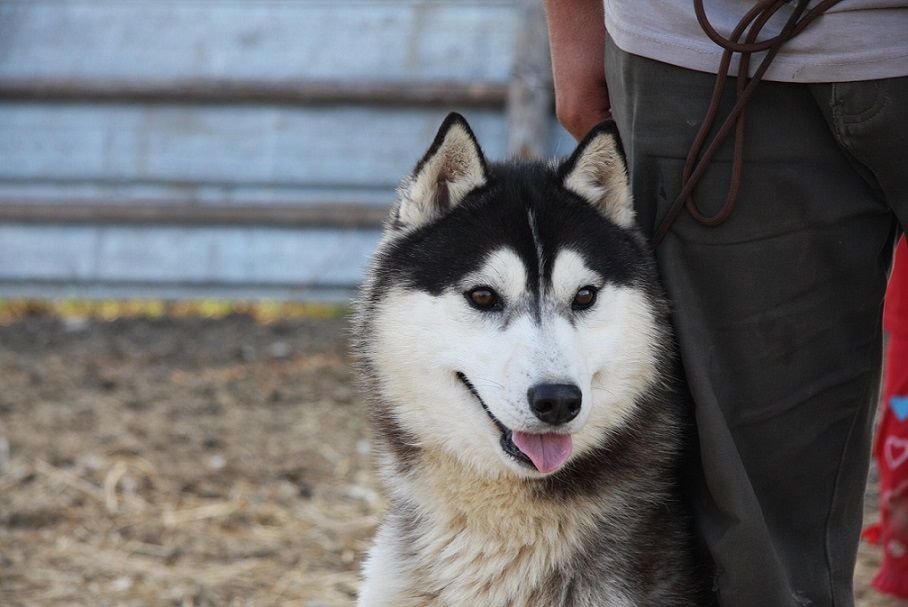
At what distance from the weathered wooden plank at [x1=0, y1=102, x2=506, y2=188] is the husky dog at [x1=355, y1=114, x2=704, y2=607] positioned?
3805 millimetres

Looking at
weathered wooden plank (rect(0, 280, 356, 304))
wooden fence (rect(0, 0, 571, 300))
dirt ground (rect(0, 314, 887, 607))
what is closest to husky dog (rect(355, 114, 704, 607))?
dirt ground (rect(0, 314, 887, 607))

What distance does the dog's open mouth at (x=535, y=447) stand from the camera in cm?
232

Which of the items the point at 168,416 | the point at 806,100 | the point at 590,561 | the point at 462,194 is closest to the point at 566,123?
the point at 462,194

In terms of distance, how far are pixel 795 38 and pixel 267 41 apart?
15.3ft

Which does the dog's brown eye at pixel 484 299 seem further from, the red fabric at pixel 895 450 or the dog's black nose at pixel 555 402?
the red fabric at pixel 895 450

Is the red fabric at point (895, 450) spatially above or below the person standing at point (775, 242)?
below

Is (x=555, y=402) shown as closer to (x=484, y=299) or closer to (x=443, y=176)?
(x=484, y=299)

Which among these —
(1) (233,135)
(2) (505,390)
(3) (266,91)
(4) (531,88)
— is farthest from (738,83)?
(1) (233,135)

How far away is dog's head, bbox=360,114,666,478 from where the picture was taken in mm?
2309

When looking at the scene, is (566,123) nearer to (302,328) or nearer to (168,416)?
(168,416)

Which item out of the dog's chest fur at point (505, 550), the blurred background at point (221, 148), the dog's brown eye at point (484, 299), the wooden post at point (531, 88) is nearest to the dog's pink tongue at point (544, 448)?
the dog's chest fur at point (505, 550)

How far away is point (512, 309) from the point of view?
7.84 feet

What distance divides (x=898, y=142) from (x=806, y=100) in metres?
0.21

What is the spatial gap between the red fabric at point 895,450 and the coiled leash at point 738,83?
3.65 feet
